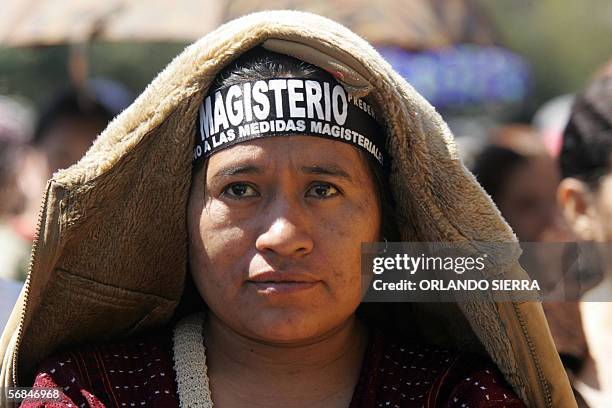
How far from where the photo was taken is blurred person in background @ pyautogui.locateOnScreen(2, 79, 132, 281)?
4.49 meters

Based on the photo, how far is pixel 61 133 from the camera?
15.0 feet

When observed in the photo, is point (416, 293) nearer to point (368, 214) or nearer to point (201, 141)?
point (368, 214)

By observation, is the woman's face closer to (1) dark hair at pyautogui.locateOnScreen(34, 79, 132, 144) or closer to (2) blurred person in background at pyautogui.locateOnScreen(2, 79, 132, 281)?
(2) blurred person in background at pyautogui.locateOnScreen(2, 79, 132, 281)

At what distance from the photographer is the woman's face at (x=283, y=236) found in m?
2.23

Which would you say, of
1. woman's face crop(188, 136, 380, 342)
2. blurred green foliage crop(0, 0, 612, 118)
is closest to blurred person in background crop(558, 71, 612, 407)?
woman's face crop(188, 136, 380, 342)

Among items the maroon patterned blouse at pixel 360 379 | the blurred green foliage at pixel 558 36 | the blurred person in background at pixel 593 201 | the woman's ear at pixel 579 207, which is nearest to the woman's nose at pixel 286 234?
the maroon patterned blouse at pixel 360 379

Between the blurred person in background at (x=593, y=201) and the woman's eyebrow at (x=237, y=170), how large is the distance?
1131 mm

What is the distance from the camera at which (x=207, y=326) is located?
2523 millimetres

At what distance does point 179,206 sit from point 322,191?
1.21ft

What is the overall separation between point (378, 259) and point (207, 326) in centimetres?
45

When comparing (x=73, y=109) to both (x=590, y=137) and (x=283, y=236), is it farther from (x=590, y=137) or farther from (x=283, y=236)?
(x=283, y=236)

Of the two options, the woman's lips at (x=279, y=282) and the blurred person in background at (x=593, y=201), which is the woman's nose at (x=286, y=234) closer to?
the woman's lips at (x=279, y=282)

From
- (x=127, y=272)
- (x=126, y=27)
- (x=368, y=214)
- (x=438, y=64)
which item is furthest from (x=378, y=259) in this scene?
(x=438, y=64)

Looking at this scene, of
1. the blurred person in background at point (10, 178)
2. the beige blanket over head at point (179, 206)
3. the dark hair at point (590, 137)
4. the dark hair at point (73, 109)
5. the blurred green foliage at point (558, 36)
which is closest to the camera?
the beige blanket over head at point (179, 206)
